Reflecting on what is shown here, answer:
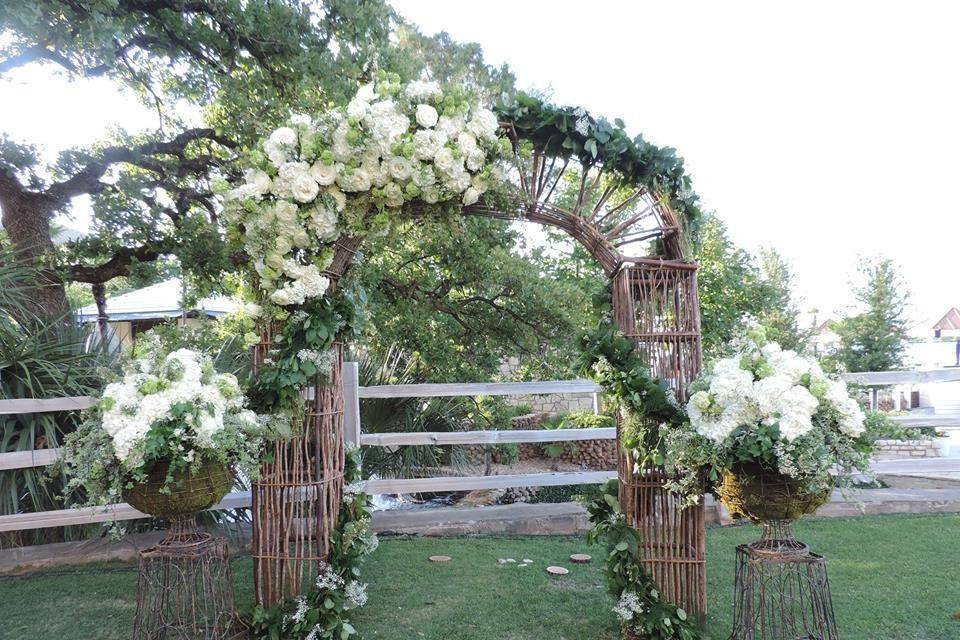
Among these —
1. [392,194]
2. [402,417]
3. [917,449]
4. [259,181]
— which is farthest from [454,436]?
[917,449]

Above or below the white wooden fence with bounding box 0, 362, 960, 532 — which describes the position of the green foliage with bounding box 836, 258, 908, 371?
above

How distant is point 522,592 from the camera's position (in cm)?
322

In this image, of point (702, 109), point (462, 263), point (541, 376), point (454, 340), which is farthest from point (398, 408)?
point (702, 109)

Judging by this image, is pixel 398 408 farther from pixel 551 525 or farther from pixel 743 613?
pixel 743 613

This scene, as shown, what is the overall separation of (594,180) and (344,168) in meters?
1.19

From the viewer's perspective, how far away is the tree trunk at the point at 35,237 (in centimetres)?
459

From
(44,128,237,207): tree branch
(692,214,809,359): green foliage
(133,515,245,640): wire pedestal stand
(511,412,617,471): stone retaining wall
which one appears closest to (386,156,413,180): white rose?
(133,515,245,640): wire pedestal stand

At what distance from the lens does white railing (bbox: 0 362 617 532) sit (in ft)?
11.3

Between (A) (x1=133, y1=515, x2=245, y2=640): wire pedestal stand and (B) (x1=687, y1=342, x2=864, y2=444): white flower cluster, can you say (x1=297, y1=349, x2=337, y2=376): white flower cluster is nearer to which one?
(A) (x1=133, y1=515, x2=245, y2=640): wire pedestal stand

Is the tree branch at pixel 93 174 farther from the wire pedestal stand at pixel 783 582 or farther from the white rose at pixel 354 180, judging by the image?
the wire pedestal stand at pixel 783 582

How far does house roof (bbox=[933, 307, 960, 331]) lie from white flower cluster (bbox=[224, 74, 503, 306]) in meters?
28.5

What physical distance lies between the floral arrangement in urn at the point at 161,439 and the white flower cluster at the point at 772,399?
1819 millimetres

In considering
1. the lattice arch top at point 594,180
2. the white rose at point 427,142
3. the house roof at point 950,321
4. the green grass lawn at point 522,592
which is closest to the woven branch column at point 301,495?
the green grass lawn at point 522,592

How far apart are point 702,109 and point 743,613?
8385 mm
